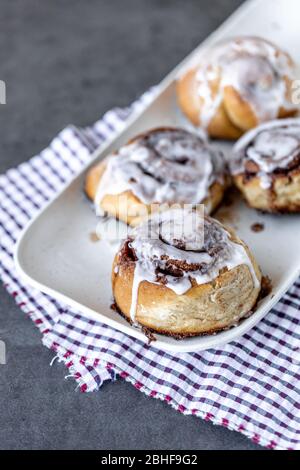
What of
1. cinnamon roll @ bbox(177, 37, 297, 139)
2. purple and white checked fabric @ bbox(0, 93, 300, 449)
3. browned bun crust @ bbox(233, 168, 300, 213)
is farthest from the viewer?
cinnamon roll @ bbox(177, 37, 297, 139)

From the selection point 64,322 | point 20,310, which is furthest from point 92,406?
point 20,310

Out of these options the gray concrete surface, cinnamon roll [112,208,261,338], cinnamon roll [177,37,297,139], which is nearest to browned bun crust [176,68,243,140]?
cinnamon roll [177,37,297,139]

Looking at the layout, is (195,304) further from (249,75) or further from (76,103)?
(76,103)

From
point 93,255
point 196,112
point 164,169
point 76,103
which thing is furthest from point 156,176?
point 76,103

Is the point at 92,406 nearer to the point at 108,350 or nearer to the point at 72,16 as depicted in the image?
the point at 108,350

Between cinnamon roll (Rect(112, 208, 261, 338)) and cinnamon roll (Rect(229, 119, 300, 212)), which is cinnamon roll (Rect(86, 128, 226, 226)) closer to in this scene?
cinnamon roll (Rect(229, 119, 300, 212))

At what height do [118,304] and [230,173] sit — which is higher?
[118,304]

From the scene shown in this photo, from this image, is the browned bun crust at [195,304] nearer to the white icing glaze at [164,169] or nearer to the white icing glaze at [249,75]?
the white icing glaze at [164,169]
